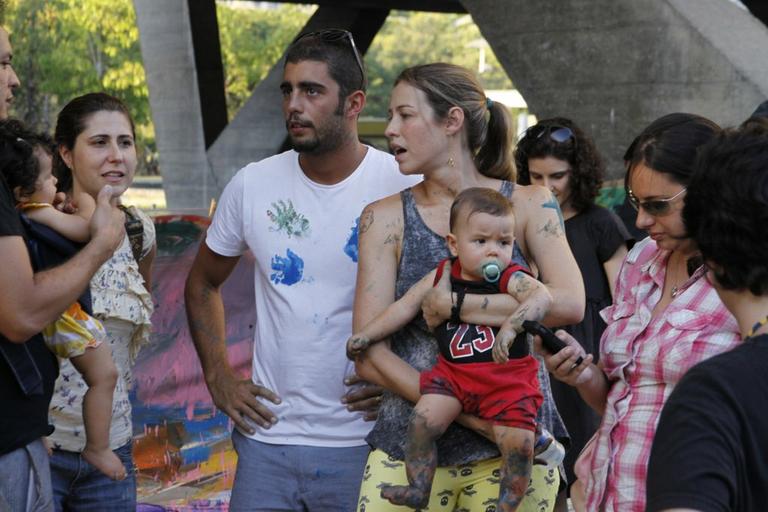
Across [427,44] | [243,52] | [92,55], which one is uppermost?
[92,55]

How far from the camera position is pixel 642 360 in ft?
11.5

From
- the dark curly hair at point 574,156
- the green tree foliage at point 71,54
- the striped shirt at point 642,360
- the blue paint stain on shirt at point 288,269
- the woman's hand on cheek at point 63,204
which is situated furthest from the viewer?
the green tree foliage at point 71,54

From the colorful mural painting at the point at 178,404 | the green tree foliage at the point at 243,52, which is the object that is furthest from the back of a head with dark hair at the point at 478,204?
the green tree foliage at the point at 243,52

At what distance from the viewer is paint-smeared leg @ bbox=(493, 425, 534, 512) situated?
11.5 feet

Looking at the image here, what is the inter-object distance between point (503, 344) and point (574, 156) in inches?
123

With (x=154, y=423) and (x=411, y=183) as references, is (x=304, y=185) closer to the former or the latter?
(x=411, y=183)

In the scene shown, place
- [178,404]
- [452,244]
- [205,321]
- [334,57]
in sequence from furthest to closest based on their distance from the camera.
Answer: [178,404], [205,321], [334,57], [452,244]

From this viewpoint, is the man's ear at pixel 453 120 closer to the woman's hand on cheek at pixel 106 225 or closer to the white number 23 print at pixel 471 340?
the white number 23 print at pixel 471 340

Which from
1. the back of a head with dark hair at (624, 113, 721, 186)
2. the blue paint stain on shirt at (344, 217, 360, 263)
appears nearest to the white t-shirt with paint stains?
the blue paint stain on shirt at (344, 217, 360, 263)

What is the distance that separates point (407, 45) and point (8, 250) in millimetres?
95159

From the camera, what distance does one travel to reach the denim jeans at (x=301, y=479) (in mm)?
4254

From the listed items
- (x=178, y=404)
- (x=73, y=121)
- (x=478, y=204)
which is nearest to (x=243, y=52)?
(x=178, y=404)

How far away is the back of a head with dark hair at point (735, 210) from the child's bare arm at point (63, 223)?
2283 mm

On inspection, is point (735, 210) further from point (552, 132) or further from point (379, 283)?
point (552, 132)
